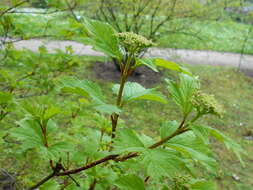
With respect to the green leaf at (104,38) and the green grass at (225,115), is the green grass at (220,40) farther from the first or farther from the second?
the green leaf at (104,38)

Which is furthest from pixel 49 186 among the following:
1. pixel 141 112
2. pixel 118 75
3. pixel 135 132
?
pixel 118 75

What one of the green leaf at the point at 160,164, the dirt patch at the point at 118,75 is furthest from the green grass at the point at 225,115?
the green leaf at the point at 160,164

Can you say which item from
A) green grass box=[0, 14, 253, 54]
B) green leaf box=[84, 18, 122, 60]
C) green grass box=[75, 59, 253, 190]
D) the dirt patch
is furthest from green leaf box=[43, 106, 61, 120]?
the dirt patch

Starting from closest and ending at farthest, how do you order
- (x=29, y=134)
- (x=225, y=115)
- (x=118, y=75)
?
(x=29, y=134), (x=225, y=115), (x=118, y=75)

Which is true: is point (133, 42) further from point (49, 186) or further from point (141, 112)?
point (141, 112)

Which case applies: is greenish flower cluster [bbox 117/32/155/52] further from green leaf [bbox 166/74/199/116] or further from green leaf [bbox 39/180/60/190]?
green leaf [bbox 39/180/60/190]

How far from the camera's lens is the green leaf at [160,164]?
2.73ft

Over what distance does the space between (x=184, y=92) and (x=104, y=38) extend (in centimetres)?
37

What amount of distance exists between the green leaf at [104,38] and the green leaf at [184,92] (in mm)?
246

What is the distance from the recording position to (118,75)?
779 centimetres

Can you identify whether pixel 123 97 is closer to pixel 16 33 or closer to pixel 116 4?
pixel 16 33

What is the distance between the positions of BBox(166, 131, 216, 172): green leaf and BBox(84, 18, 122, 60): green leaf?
38 centimetres

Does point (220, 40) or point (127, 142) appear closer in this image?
point (127, 142)

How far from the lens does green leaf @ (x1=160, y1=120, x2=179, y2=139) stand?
3.24ft
